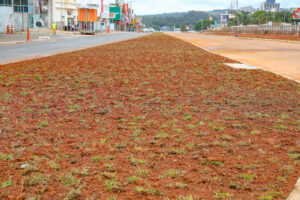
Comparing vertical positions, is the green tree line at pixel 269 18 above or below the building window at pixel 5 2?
above

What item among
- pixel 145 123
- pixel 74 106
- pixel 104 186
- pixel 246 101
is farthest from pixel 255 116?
pixel 104 186

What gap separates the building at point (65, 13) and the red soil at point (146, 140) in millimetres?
76228

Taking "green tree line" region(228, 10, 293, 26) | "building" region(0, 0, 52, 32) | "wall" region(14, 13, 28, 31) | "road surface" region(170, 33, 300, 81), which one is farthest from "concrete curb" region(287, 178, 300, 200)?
"green tree line" region(228, 10, 293, 26)

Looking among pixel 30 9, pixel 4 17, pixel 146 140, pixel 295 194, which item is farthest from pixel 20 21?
pixel 295 194

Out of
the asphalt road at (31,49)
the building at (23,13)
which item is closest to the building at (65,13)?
the building at (23,13)

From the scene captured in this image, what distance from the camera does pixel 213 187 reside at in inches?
163

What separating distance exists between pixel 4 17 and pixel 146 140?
51.3 meters

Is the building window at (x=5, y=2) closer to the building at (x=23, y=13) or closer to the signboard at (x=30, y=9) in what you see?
the building at (x=23, y=13)

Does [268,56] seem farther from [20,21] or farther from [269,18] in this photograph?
[269,18]

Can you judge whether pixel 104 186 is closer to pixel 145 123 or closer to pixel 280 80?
pixel 145 123

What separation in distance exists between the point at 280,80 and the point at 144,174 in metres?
9.14

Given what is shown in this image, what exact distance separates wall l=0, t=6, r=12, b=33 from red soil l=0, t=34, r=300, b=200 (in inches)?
1741

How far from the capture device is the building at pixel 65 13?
8431 centimetres

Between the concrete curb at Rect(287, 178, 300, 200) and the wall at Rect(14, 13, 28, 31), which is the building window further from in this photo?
the concrete curb at Rect(287, 178, 300, 200)
